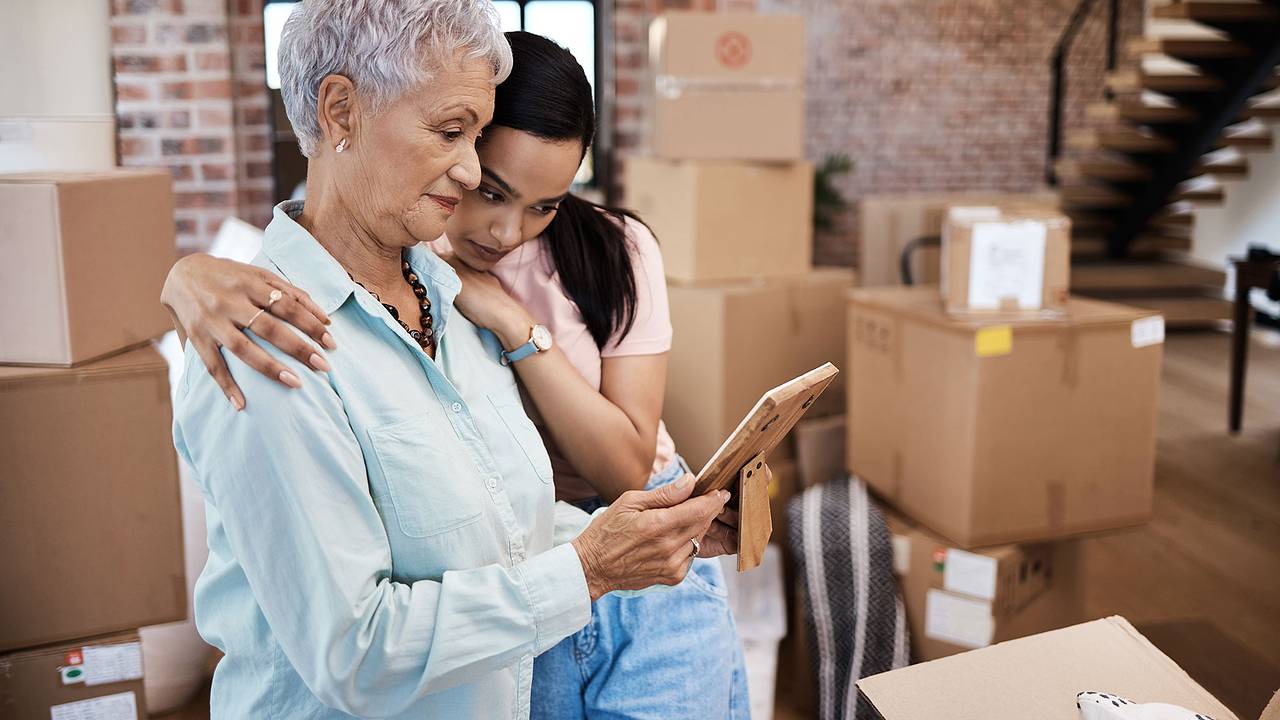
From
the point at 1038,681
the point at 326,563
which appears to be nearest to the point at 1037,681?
the point at 1038,681

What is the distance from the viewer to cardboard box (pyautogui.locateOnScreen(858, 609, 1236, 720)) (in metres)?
1.04

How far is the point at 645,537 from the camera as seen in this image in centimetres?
111

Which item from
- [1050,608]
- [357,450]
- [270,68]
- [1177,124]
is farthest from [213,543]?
[1177,124]

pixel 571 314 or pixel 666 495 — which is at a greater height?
pixel 571 314

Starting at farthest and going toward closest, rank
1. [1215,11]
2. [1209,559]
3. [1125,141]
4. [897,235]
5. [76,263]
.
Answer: [1125,141] → [1215,11] → [897,235] → [1209,559] → [76,263]

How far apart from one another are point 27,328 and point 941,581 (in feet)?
6.00

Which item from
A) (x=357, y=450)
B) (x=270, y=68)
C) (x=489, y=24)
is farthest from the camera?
(x=270, y=68)

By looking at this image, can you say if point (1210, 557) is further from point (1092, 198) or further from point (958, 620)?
point (1092, 198)

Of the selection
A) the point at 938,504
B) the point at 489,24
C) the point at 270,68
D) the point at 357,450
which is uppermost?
the point at 270,68

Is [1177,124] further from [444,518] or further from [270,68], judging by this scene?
[444,518]

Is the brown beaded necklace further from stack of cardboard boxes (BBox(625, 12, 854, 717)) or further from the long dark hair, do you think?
stack of cardboard boxes (BBox(625, 12, 854, 717))

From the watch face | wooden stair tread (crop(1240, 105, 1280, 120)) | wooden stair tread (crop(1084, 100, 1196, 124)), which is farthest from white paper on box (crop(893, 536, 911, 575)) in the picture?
wooden stair tread (crop(1240, 105, 1280, 120))

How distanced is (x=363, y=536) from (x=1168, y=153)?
7.11 meters

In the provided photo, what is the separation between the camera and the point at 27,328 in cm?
167
